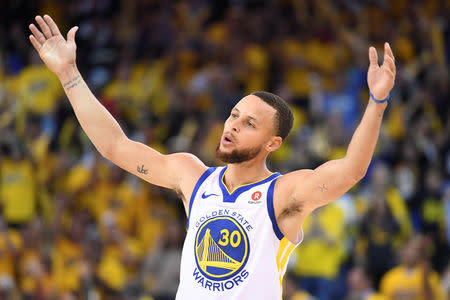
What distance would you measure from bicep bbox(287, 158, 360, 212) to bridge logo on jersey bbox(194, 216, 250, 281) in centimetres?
43

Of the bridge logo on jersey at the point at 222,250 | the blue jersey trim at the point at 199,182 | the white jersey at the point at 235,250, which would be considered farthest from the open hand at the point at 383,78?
the blue jersey trim at the point at 199,182

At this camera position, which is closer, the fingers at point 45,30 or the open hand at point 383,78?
the open hand at point 383,78

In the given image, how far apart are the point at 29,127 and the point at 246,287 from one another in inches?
368

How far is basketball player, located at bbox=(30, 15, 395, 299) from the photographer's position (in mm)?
4758

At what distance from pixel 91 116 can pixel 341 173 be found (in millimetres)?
1832

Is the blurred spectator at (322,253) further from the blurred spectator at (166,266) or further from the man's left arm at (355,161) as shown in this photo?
the man's left arm at (355,161)

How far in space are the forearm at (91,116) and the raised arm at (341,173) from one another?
4.05 feet

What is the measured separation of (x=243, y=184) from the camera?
537cm

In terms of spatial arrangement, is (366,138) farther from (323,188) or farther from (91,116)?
(91,116)

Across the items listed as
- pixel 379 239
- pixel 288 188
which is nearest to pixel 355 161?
pixel 288 188

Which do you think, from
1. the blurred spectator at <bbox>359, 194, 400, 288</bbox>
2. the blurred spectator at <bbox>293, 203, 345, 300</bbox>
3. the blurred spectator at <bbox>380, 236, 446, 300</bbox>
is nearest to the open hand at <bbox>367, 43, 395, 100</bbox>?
the blurred spectator at <bbox>380, 236, 446, 300</bbox>

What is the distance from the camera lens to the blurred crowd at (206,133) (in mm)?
11039

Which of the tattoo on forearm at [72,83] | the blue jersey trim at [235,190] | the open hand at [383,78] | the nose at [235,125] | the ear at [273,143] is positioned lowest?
the blue jersey trim at [235,190]

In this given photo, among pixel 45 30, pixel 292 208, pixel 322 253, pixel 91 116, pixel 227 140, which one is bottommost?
pixel 322 253
